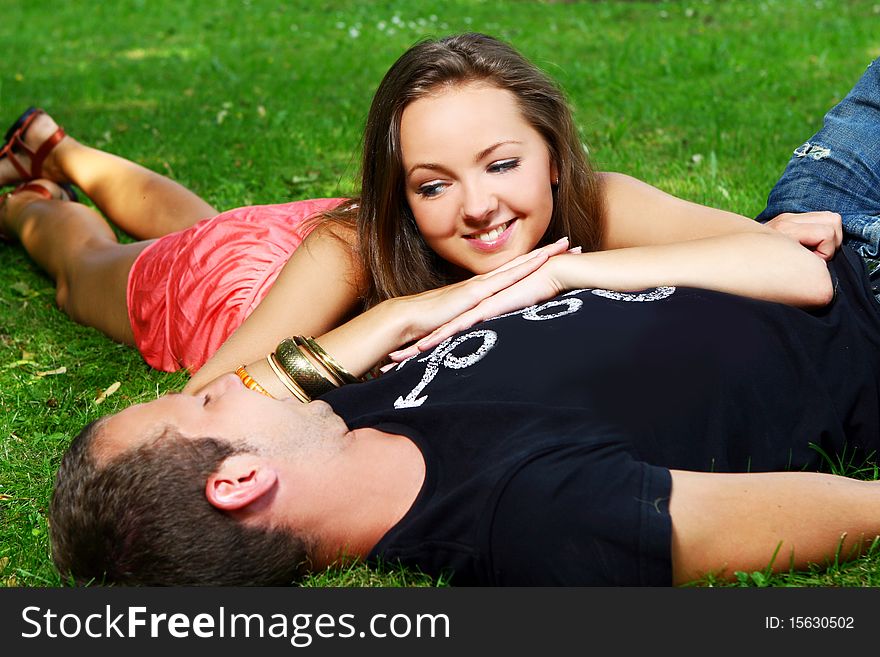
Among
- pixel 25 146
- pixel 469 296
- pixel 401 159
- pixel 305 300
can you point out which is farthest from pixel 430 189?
pixel 25 146

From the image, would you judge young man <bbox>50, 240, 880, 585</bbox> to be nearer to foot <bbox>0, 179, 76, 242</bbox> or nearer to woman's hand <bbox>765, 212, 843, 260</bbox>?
woman's hand <bbox>765, 212, 843, 260</bbox>

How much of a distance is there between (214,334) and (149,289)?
1.57 feet

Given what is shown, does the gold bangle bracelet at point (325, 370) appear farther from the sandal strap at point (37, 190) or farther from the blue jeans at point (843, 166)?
the sandal strap at point (37, 190)

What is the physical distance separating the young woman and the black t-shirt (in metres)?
0.14

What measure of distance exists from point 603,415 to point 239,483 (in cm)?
88

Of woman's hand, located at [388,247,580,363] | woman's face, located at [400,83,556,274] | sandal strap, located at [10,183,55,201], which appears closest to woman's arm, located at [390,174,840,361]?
woman's hand, located at [388,247,580,363]

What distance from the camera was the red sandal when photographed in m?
5.55

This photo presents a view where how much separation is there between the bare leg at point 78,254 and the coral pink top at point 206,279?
15 centimetres

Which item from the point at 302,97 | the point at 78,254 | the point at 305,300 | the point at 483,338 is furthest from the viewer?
the point at 302,97

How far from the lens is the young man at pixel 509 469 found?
237 cm

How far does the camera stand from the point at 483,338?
2863 mm

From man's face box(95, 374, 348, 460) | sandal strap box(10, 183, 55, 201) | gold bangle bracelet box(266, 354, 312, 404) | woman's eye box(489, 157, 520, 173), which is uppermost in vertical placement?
woman's eye box(489, 157, 520, 173)

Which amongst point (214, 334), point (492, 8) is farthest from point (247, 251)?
point (492, 8)

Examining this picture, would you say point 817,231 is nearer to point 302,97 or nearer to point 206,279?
point 206,279
